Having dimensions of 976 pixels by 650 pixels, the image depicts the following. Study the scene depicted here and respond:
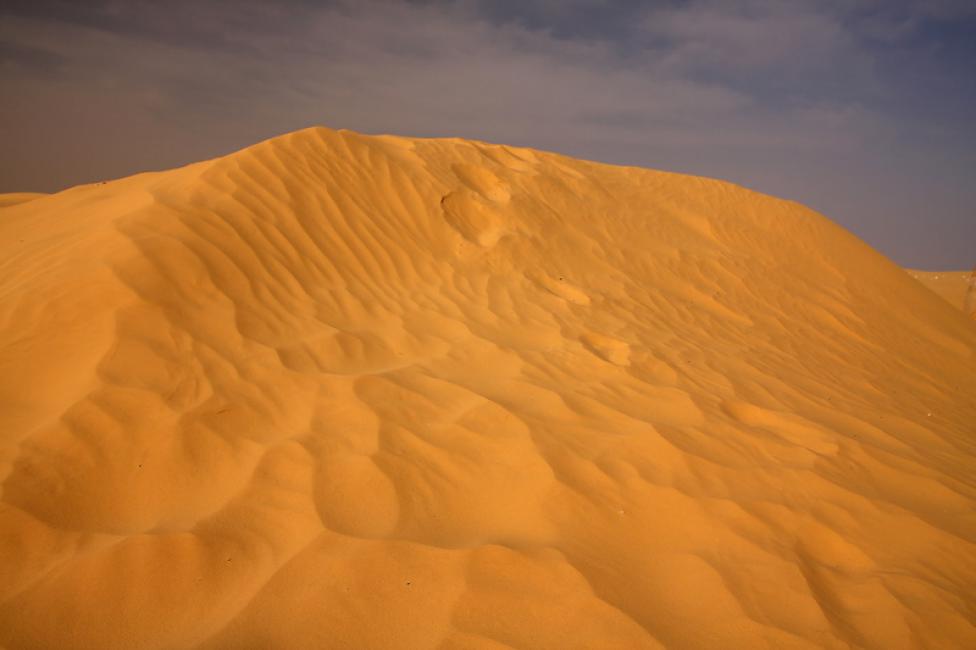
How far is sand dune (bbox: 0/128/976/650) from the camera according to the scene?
6.03 ft

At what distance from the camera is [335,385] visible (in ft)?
9.92

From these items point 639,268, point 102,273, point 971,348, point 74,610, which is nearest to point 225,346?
point 102,273

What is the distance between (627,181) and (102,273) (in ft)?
27.4

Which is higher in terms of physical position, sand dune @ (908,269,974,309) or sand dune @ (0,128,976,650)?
sand dune @ (908,269,974,309)

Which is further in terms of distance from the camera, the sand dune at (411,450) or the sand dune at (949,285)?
the sand dune at (949,285)

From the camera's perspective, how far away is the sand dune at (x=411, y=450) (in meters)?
1.84

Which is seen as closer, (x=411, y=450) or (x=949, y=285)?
(x=411, y=450)

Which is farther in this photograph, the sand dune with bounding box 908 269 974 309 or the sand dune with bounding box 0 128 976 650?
the sand dune with bounding box 908 269 974 309

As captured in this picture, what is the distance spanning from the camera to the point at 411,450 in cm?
261

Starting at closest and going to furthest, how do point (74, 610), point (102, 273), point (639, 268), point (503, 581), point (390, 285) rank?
1. point (74, 610)
2. point (503, 581)
3. point (102, 273)
4. point (390, 285)
5. point (639, 268)

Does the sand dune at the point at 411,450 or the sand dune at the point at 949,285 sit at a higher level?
the sand dune at the point at 949,285

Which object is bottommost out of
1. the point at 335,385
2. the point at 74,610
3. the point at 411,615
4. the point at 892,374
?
the point at 74,610

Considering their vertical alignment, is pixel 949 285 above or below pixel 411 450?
above

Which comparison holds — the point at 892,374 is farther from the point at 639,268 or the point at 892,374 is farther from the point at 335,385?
the point at 335,385
